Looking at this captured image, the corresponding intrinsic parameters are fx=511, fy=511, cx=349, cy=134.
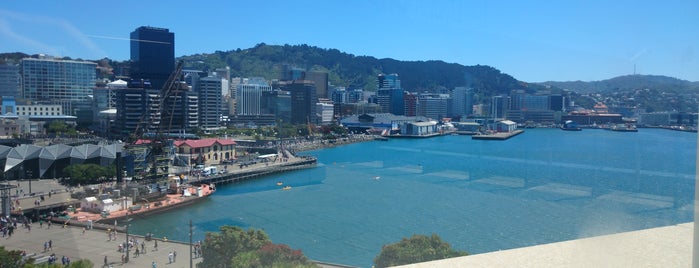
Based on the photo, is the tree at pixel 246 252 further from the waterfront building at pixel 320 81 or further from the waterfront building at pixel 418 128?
the waterfront building at pixel 320 81

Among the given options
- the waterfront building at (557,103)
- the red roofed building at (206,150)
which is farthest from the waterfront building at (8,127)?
the waterfront building at (557,103)

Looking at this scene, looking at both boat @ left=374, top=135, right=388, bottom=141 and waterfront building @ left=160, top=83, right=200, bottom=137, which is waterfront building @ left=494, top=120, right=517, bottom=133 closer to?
waterfront building @ left=160, top=83, right=200, bottom=137

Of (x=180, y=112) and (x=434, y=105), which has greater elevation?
(x=434, y=105)

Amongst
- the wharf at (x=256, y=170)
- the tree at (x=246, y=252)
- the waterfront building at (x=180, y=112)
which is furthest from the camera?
the waterfront building at (x=180, y=112)

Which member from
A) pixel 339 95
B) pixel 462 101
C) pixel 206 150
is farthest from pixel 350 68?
pixel 206 150

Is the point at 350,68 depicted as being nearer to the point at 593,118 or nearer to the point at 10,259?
the point at 593,118
